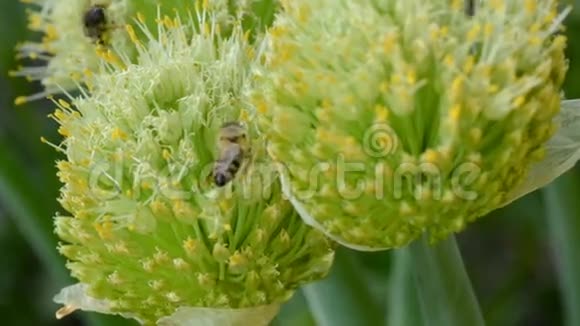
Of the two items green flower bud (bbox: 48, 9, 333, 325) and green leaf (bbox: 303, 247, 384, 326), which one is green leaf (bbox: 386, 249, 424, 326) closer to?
green leaf (bbox: 303, 247, 384, 326)

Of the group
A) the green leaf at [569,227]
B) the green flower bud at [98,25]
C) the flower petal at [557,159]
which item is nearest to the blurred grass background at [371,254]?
the green leaf at [569,227]

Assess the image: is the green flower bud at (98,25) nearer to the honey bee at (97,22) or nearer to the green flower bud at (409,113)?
the honey bee at (97,22)

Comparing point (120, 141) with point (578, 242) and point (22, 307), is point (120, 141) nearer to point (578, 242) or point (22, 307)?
point (578, 242)

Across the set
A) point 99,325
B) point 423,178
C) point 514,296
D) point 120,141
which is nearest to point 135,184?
point 120,141

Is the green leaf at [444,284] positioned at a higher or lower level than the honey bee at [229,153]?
lower

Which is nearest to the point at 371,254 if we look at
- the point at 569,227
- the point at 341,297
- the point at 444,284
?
the point at 569,227

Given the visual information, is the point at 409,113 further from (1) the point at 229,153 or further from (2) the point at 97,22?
(2) the point at 97,22
